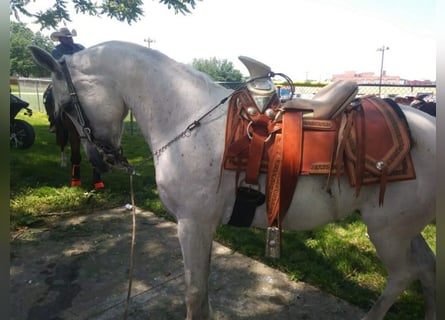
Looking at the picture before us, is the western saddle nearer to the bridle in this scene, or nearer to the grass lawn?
the bridle

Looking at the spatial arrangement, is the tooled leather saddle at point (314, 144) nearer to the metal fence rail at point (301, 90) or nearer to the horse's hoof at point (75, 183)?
the horse's hoof at point (75, 183)

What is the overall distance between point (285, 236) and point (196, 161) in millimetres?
2516

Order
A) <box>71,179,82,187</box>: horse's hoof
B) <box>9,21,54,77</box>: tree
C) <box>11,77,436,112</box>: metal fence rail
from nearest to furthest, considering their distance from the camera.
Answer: <box>71,179,82,187</box>: horse's hoof → <box>11,77,436,112</box>: metal fence rail → <box>9,21,54,77</box>: tree

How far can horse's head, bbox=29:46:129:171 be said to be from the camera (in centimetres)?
202

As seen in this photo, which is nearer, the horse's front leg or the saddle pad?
the saddle pad

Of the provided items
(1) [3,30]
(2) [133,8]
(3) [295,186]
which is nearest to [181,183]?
(3) [295,186]

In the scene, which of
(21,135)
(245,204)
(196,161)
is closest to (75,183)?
(21,135)

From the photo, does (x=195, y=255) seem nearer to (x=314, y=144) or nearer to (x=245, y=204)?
(x=245, y=204)

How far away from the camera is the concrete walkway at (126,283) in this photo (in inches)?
105

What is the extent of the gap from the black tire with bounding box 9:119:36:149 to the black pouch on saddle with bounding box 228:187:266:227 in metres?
7.62

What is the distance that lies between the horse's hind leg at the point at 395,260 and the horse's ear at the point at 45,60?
2.18m

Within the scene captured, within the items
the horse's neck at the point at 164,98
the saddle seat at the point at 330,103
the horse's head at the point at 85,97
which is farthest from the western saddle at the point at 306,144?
the horse's head at the point at 85,97

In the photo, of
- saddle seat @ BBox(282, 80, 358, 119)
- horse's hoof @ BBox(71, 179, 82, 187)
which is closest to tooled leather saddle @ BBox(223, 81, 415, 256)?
saddle seat @ BBox(282, 80, 358, 119)

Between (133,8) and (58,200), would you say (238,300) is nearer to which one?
(58,200)
